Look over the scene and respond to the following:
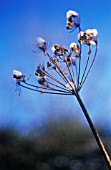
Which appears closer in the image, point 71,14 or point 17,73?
point 71,14

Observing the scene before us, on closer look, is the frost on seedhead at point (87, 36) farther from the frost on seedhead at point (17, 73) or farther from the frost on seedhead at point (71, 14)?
the frost on seedhead at point (17, 73)

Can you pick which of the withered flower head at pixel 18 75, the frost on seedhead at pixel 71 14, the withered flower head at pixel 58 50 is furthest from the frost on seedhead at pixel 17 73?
the frost on seedhead at pixel 71 14

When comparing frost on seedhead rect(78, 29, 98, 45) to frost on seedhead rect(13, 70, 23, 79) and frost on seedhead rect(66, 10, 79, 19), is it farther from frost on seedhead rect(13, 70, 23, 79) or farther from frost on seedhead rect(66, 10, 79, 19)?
frost on seedhead rect(13, 70, 23, 79)

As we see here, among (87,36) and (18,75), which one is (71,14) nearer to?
(87,36)

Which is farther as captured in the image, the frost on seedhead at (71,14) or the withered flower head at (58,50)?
the withered flower head at (58,50)

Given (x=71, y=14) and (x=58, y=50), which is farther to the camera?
(x=58, y=50)

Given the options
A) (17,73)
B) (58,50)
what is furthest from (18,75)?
(58,50)

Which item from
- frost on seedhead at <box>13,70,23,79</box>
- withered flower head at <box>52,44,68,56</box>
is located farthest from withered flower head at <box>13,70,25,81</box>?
withered flower head at <box>52,44,68,56</box>

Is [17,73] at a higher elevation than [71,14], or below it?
below

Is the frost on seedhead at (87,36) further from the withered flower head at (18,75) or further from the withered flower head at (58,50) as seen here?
the withered flower head at (18,75)

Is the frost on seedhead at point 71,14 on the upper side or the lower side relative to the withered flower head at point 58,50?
upper

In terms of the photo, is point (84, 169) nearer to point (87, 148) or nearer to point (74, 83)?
point (87, 148)

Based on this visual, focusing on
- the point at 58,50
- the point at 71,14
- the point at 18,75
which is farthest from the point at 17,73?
the point at 71,14
